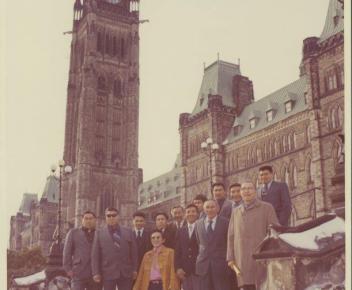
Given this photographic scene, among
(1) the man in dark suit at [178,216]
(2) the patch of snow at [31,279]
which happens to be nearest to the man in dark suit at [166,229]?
(1) the man in dark suit at [178,216]

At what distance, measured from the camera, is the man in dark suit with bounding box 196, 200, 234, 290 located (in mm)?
6895

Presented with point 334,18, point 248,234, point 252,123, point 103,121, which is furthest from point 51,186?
point 103,121

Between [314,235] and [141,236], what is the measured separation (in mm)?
2778

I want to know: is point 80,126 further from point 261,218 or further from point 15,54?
point 261,218

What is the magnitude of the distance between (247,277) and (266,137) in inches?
684

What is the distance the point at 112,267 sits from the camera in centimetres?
784

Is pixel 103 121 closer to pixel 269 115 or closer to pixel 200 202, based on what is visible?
pixel 269 115

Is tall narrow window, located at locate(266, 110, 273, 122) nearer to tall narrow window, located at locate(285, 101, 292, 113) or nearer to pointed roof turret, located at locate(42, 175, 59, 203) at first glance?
tall narrow window, located at locate(285, 101, 292, 113)

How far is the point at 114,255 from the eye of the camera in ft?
25.7

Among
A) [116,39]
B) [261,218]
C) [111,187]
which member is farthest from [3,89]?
[111,187]

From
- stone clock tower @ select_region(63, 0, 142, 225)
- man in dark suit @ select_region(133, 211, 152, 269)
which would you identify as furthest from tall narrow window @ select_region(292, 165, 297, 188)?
stone clock tower @ select_region(63, 0, 142, 225)

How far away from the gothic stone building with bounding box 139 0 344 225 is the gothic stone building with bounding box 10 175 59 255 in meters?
3.83

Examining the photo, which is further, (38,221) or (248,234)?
(38,221)

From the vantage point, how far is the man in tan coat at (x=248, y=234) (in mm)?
6438
